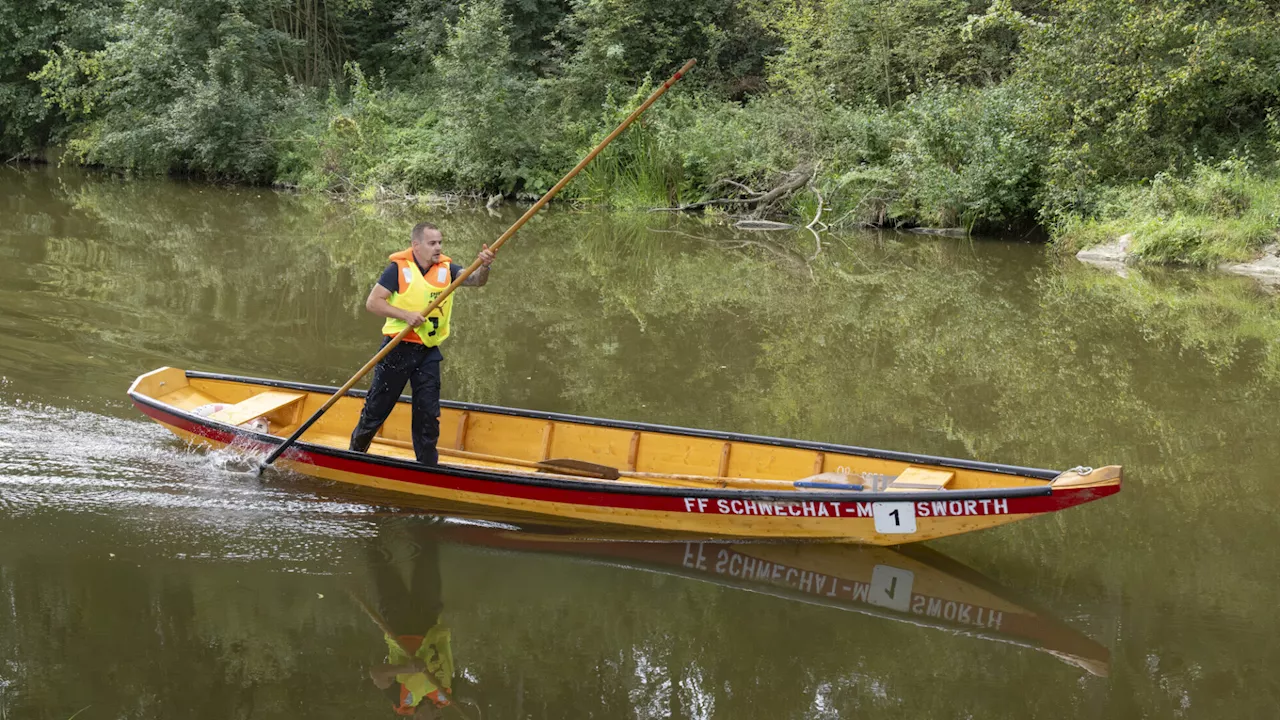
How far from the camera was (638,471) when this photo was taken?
7066mm

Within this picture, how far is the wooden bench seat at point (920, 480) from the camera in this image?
5.76 metres

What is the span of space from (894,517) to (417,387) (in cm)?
297

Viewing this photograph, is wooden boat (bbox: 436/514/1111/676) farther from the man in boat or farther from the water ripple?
the water ripple

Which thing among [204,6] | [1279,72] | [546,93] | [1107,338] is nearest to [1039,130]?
[1279,72]

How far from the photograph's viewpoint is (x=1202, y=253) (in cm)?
1619

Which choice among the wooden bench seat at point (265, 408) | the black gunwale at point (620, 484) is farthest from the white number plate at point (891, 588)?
the wooden bench seat at point (265, 408)

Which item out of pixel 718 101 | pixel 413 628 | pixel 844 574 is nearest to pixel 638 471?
pixel 844 574

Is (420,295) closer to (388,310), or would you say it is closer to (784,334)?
(388,310)

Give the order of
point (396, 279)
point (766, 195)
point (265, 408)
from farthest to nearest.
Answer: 1. point (766, 195)
2. point (265, 408)
3. point (396, 279)

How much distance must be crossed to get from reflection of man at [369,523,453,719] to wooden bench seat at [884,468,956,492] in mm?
2447

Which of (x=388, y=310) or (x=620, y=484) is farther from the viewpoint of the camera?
(x=388, y=310)

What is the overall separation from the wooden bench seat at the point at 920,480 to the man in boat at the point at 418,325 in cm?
266

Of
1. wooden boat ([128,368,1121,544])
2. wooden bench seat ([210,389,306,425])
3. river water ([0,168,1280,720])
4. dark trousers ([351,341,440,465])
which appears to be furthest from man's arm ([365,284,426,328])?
wooden bench seat ([210,389,306,425])

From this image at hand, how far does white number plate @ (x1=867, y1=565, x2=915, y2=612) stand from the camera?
543 centimetres
